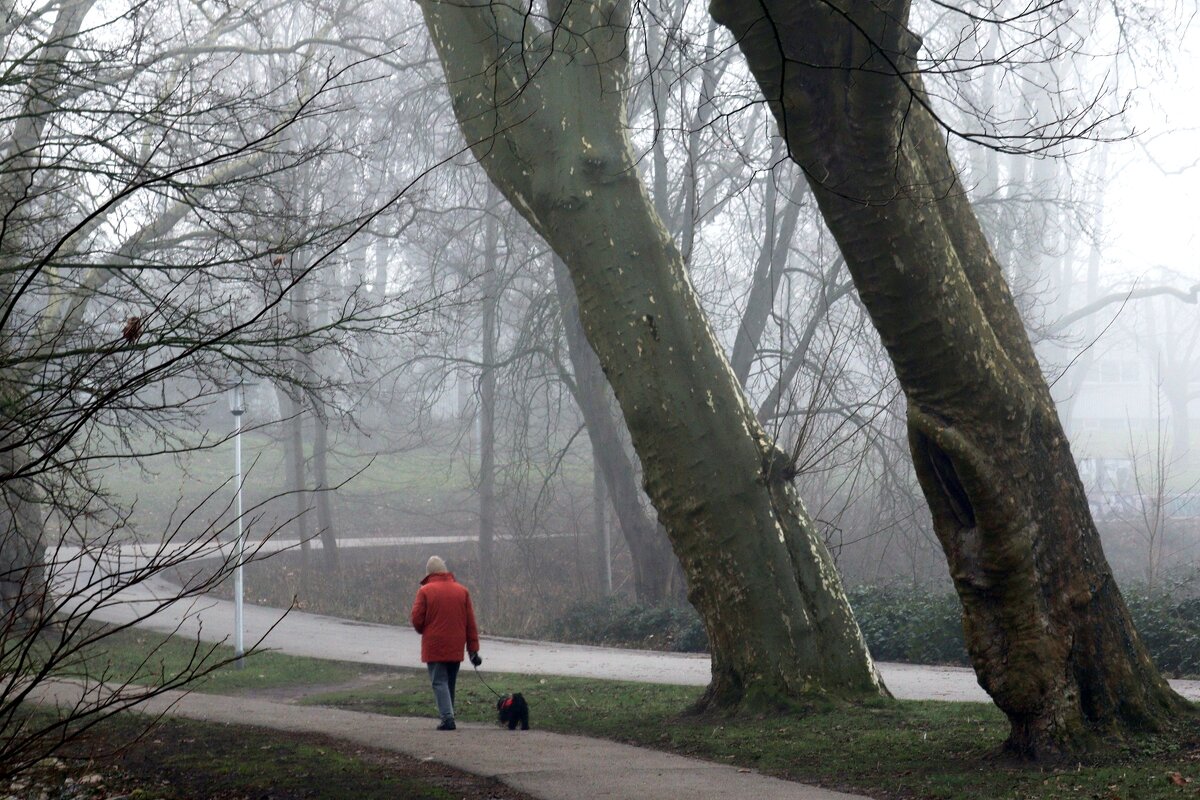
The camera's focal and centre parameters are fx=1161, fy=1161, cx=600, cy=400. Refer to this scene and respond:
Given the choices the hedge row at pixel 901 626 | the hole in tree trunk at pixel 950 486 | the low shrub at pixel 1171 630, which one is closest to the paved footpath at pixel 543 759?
the hole in tree trunk at pixel 950 486

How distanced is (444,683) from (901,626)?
317 inches

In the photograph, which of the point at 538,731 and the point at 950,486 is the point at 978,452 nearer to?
the point at 950,486

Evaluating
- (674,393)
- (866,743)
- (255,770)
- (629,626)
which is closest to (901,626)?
(629,626)

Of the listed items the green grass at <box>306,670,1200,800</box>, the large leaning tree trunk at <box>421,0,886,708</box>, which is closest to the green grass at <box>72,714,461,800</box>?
the green grass at <box>306,670,1200,800</box>

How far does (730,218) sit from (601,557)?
24.8ft

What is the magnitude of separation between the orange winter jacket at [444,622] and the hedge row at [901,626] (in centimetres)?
683

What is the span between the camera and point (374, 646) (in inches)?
734

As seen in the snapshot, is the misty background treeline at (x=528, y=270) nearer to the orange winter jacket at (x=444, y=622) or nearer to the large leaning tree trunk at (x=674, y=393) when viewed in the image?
the large leaning tree trunk at (x=674, y=393)

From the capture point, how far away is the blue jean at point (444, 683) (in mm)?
10180

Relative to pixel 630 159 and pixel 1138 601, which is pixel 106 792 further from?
pixel 1138 601

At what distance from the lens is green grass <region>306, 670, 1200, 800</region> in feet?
20.5

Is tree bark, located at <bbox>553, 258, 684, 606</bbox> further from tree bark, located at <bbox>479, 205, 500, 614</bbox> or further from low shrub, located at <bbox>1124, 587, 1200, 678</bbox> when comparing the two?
low shrub, located at <bbox>1124, 587, 1200, 678</bbox>

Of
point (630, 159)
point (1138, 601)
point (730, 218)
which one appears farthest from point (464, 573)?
point (630, 159)

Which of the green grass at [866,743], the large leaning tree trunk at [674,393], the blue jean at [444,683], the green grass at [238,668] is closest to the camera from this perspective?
the green grass at [866,743]
